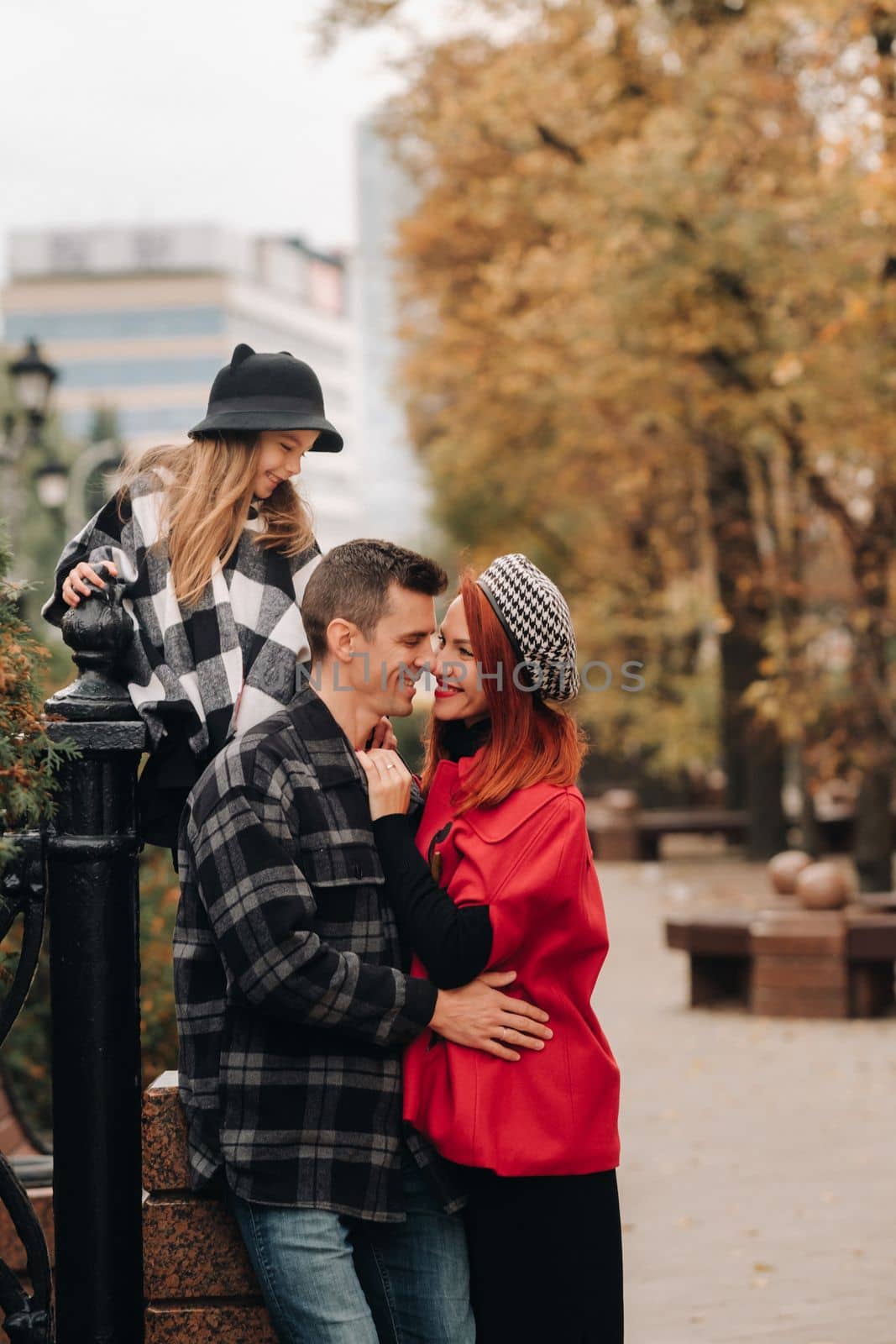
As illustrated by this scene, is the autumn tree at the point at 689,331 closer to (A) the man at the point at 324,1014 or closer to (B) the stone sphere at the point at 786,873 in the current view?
(B) the stone sphere at the point at 786,873

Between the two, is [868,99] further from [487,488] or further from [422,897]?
[487,488]

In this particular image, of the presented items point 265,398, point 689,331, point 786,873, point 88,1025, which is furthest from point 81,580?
point 689,331

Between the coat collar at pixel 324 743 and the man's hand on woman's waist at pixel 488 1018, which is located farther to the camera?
the coat collar at pixel 324 743

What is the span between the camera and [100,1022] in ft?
11.5

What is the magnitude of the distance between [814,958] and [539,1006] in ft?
29.5

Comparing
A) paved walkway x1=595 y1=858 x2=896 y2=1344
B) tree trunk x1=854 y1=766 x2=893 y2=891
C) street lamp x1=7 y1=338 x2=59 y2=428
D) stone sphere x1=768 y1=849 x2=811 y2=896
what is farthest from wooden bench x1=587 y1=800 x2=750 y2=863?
paved walkway x1=595 y1=858 x2=896 y2=1344

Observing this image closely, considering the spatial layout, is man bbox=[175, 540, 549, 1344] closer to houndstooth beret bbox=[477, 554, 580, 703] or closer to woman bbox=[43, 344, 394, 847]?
houndstooth beret bbox=[477, 554, 580, 703]

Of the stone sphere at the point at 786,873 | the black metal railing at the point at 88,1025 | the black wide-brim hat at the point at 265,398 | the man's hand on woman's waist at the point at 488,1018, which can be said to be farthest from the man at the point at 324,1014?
the stone sphere at the point at 786,873

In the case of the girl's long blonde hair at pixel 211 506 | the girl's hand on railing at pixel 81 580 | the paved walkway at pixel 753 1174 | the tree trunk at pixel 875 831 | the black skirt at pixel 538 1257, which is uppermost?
the girl's long blonde hair at pixel 211 506

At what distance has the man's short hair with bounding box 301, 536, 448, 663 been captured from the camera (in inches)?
130

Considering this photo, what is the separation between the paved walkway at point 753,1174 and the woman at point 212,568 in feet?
9.24

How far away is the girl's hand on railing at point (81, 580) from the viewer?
11.5 feet

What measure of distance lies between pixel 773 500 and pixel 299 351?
12857 centimetres

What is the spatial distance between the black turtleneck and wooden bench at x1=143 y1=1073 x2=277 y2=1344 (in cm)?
59
